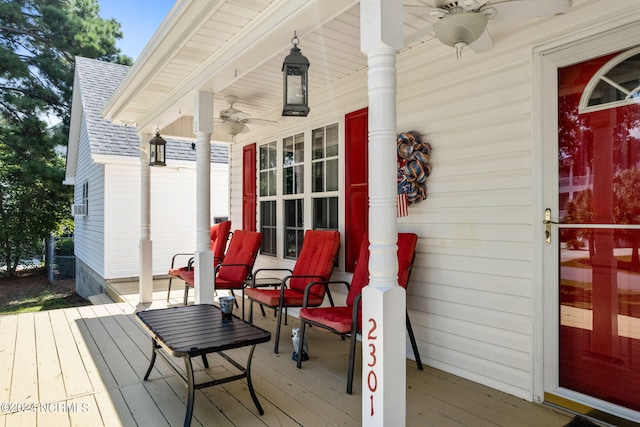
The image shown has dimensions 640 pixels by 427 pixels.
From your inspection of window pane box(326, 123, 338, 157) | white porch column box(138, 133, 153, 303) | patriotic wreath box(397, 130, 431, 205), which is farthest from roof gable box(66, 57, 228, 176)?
patriotic wreath box(397, 130, 431, 205)

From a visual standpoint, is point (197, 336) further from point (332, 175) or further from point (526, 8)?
point (526, 8)

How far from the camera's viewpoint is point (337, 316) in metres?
2.99

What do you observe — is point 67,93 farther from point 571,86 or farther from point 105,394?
point 571,86

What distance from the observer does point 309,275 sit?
4047 millimetres

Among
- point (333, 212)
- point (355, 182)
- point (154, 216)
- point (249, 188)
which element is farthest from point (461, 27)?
point (154, 216)

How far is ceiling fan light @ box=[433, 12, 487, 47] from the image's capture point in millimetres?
2156

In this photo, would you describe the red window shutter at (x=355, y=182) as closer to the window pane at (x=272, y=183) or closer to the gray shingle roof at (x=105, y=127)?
the window pane at (x=272, y=183)

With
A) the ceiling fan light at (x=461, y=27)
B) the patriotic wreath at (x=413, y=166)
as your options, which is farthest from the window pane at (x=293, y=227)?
the ceiling fan light at (x=461, y=27)

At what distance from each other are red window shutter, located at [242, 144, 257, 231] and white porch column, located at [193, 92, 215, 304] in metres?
1.77

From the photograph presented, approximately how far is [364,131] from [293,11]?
5.13ft

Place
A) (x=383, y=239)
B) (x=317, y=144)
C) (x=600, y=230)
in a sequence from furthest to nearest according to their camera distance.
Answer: (x=317, y=144) → (x=600, y=230) → (x=383, y=239)

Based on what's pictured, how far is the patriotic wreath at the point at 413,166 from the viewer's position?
323 centimetres

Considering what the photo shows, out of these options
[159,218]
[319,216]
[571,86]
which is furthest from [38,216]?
[571,86]

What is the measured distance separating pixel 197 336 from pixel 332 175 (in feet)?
7.87
